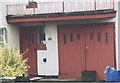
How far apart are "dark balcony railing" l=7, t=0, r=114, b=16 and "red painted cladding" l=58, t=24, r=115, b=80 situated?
2.42 ft

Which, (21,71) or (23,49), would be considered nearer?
(21,71)

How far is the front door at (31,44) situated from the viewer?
13.1 metres

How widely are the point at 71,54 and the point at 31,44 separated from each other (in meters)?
1.93

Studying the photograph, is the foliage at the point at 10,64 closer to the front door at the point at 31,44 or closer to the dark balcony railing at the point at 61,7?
the front door at the point at 31,44

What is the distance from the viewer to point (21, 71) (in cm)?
1022

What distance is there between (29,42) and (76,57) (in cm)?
231

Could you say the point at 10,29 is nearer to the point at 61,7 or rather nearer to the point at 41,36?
the point at 41,36

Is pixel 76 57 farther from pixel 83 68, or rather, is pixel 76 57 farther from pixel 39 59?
pixel 39 59

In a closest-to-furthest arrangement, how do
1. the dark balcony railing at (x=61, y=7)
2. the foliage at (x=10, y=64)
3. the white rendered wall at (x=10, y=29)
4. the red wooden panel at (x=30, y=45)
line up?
the foliage at (x=10, y=64)
the dark balcony railing at (x=61, y=7)
the white rendered wall at (x=10, y=29)
the red wooden panel at (x=30, y=45)

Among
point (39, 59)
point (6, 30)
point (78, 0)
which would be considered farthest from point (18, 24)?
point (78, 0)

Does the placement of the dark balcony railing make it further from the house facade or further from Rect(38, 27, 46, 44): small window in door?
Rect(38, 27, 46, 44): small window in door

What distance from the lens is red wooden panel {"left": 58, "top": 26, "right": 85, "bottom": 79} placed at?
40.9ft

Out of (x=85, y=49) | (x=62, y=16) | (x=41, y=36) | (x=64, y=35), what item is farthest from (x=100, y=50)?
(x=41, y=36)

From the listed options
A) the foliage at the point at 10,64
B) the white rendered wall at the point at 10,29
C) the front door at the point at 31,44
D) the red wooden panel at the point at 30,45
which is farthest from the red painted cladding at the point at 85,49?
the foliage at the point at 10,64
